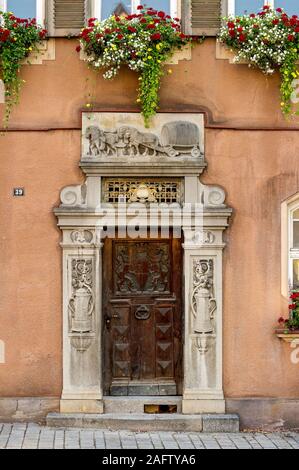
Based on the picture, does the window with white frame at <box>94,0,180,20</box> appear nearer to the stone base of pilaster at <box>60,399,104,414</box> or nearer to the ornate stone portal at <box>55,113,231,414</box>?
the ornate stone portal at <box>55,113,231,414</box>

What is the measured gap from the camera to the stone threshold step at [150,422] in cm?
1058

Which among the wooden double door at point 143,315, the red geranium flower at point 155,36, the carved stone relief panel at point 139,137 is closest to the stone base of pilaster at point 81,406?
the wooden double door at point 143,315

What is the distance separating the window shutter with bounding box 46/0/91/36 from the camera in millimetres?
10828

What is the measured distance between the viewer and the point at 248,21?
10.7m

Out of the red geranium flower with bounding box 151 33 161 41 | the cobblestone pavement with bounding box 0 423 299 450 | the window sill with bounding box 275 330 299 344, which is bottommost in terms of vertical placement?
the cobblestone pavement with bounding box 0 423 299 450

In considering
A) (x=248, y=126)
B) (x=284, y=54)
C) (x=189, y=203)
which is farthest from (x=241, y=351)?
(x=284, y=54)

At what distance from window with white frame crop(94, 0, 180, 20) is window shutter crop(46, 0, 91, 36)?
144mm

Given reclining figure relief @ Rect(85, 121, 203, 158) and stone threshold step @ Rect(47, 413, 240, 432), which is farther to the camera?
reclining figure relief @ Rect(85, 121, 203, 158)

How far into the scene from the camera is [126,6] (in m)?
11.0

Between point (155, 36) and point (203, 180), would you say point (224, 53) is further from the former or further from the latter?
point (203, 180)

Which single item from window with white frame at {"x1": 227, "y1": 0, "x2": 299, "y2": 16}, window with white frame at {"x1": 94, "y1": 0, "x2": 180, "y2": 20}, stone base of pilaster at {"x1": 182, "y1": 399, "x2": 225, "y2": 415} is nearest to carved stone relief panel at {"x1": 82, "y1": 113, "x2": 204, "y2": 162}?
window with white frame at {"x1": 94, "y1": 0, "x2": 180, "y2": 20}

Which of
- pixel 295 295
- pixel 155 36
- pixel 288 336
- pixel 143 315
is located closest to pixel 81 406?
pixel 143 315

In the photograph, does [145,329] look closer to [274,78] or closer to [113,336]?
[113,336]

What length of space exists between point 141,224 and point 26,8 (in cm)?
295
